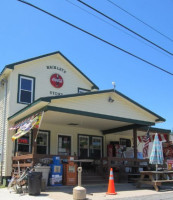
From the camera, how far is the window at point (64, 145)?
57.6ft

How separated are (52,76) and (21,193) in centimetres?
860

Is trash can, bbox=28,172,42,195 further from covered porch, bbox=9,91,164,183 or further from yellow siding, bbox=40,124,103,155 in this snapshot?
yellow siding, bbox=40,124,103,155

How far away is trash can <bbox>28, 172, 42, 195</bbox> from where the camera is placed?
10.4 m

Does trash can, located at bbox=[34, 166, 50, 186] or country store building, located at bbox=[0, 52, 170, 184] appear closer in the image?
trash can, located at bbox=[34, 166, 50, 186]

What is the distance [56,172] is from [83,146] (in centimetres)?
Answer: 623

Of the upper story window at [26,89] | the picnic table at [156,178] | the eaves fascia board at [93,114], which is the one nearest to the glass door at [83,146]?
the upper story window at [26,89]

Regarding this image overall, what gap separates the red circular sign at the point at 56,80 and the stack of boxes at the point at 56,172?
624 cm

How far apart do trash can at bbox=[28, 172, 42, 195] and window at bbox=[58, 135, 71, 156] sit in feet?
22.5

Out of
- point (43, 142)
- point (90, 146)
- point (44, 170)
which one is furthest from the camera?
point (90, 146)

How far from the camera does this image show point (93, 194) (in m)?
10.8

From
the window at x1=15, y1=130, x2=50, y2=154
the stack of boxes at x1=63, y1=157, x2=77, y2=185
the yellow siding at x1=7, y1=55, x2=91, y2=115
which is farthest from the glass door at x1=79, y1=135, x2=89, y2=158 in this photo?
the stack of boxes at x1=63, y1=157, x2=77, y2=185

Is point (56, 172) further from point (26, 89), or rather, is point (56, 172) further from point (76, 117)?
point (26, 89)

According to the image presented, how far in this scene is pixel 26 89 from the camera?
1661cm

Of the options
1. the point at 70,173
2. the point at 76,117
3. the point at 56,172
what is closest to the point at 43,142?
the point at 76,117
